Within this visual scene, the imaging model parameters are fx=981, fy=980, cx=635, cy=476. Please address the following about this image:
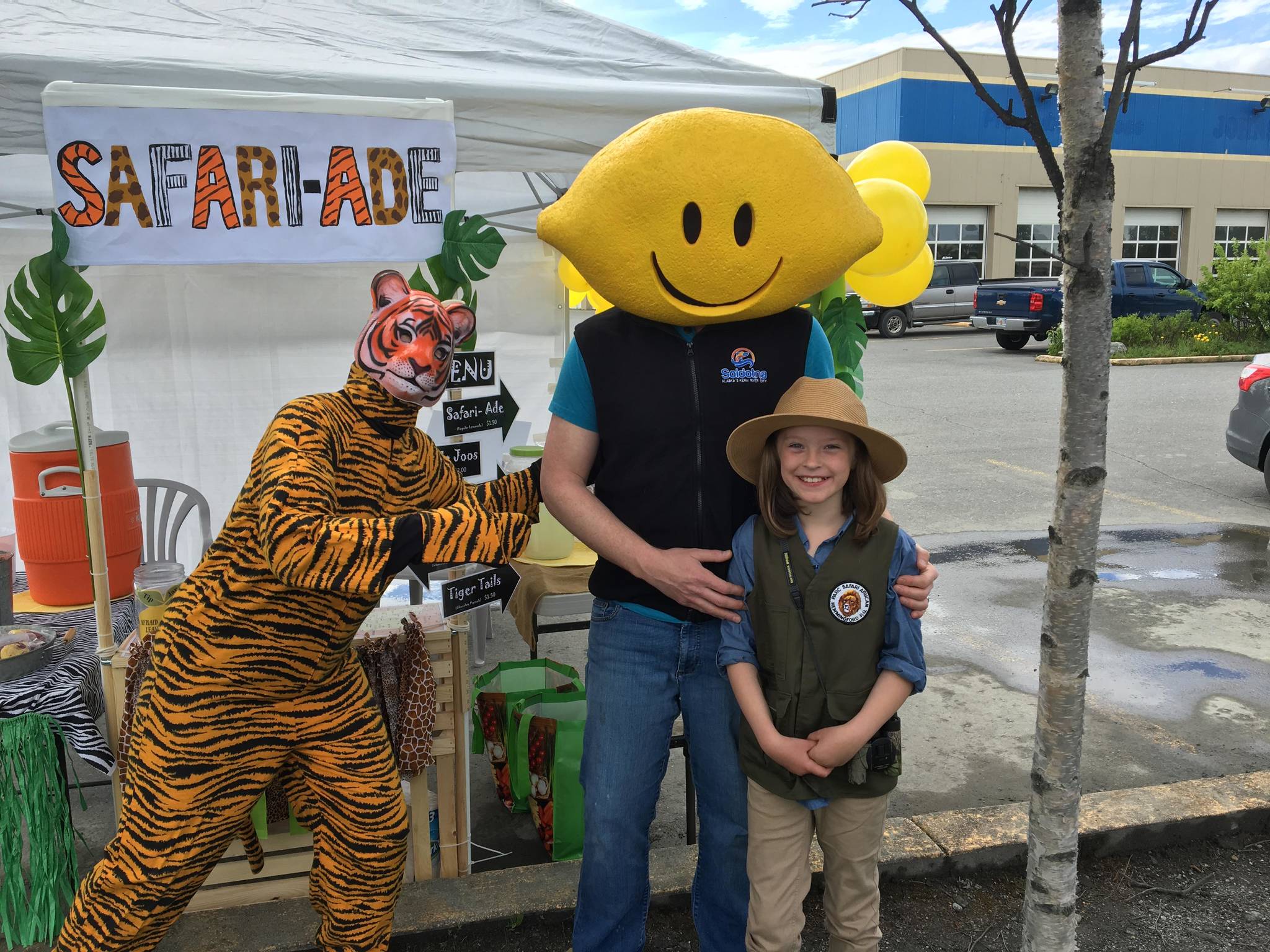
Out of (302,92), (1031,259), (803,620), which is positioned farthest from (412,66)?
(1031,259)

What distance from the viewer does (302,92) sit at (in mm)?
2643

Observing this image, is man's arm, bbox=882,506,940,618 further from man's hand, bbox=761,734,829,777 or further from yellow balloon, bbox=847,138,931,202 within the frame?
yellow balloon, bbox=847,138,931,202

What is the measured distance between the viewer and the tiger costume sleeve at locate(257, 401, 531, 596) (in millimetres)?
1678

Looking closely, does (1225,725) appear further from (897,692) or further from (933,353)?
(933,353)

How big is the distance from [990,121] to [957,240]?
3140 millimetres

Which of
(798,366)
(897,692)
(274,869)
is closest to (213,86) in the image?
(798,366)

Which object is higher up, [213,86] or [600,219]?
[213,86]

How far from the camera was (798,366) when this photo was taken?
206 centimetres

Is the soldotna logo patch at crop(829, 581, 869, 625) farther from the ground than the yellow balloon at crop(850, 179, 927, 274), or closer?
closer

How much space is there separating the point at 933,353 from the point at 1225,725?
14990 mm

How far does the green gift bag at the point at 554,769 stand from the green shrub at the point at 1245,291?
17571mm

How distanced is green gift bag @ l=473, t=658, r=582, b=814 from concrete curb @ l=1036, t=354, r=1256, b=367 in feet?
47.0

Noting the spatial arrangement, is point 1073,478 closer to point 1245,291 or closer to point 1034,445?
point 1034,445

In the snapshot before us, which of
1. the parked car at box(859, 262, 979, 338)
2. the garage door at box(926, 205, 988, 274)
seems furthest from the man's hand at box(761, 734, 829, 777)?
the garage door at box(926, 205, 988, 274)
